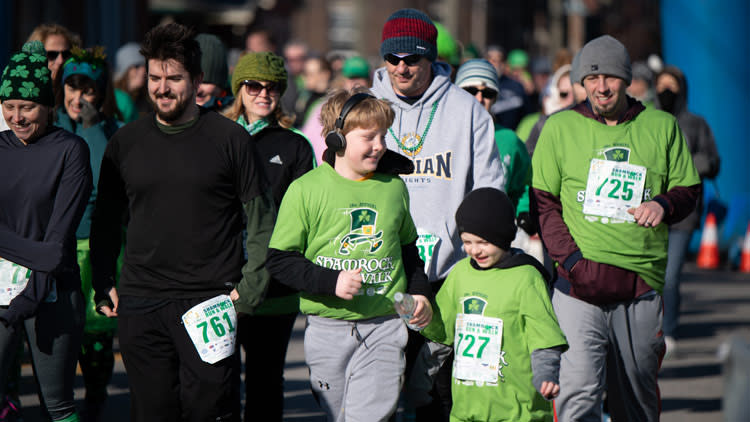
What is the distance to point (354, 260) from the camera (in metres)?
5.18

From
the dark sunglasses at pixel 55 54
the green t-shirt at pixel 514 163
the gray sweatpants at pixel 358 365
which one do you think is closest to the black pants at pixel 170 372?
the gray sweatpants at pixel 358 365

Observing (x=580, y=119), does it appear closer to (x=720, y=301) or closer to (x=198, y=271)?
(x=198, y=271)

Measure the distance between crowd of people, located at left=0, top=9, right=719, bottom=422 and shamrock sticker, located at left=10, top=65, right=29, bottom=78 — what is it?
2 centimetres

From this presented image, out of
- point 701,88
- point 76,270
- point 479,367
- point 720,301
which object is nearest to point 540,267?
point 479,367

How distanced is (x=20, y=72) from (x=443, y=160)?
2.10 m

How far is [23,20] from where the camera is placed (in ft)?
59.7

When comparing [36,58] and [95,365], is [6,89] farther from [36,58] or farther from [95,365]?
[95,365]

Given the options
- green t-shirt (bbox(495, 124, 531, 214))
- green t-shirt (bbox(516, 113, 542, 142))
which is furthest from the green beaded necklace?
green t-shirt (bbox(516, 113, 542, 142))

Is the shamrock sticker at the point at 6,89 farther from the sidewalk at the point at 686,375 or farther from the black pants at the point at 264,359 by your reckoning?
the sidewalk at the point at 686,375

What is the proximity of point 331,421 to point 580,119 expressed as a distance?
2003 mm

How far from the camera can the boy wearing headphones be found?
5.19 meters

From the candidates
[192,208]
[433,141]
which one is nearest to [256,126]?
[433,141]

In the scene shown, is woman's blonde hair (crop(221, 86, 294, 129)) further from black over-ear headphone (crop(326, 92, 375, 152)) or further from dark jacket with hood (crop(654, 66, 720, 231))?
dark jacket with hood (crop(654, 66, 720, 231))

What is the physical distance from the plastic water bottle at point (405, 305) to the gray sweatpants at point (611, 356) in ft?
3.60
